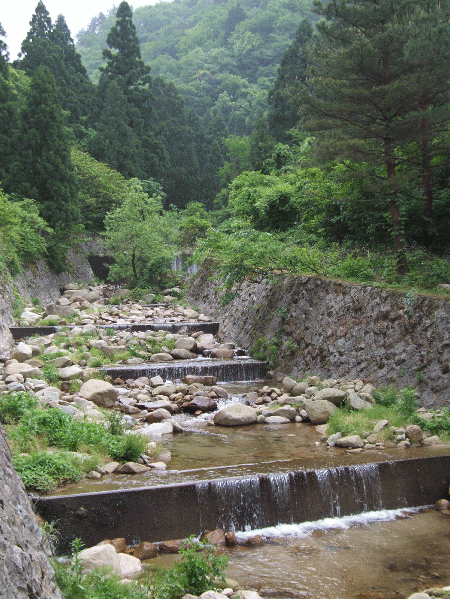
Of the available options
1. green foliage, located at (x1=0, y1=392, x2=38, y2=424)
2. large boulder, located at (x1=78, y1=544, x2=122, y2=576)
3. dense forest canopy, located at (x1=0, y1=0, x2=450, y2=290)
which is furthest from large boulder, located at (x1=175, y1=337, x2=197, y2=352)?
large boulder, located at (x1=78, y1=544, x2=122, y2=576)

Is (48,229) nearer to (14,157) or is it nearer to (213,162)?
(14,157)

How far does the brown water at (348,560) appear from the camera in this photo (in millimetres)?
4898

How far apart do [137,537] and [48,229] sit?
18.7 metres

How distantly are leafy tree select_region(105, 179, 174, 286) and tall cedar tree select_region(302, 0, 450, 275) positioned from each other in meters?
15.3

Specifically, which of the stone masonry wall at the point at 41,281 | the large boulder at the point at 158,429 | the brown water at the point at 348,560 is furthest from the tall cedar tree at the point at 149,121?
the brown water at the point at 348,560

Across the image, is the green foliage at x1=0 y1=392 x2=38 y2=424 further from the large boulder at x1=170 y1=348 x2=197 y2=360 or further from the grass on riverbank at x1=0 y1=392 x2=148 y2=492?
the large boulder at x1=170 y1=348 x2=197 y2=360

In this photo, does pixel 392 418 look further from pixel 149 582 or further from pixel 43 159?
pixel 43 159

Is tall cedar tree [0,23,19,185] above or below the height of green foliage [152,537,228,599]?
above

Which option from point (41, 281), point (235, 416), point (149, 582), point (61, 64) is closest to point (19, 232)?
point (41, 281)

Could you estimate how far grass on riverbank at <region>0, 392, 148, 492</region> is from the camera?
20.5ft

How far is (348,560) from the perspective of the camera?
5418 millimetres

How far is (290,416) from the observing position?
32.3 ft

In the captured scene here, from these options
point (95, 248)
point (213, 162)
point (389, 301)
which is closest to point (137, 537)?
point (389, 301)

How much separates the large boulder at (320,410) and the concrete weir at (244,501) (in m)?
2.52
